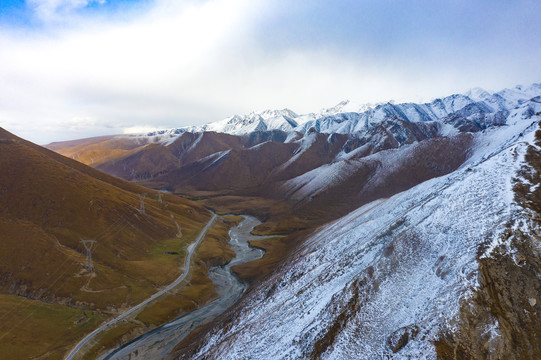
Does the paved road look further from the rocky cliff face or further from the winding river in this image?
the rocky cliff face

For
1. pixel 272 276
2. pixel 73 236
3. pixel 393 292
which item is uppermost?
pixel 393 292

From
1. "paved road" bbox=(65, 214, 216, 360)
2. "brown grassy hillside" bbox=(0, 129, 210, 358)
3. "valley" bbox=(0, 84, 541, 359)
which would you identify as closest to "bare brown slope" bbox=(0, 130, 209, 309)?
"brown grassy hillside" bbox=(0, 129, 210, 358)

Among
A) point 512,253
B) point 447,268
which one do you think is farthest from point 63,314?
point 512,253

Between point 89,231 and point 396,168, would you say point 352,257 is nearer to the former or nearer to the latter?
point 89,231

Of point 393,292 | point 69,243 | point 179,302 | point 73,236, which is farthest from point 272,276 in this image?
point 73,236

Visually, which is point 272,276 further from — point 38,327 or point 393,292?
point 38,327
